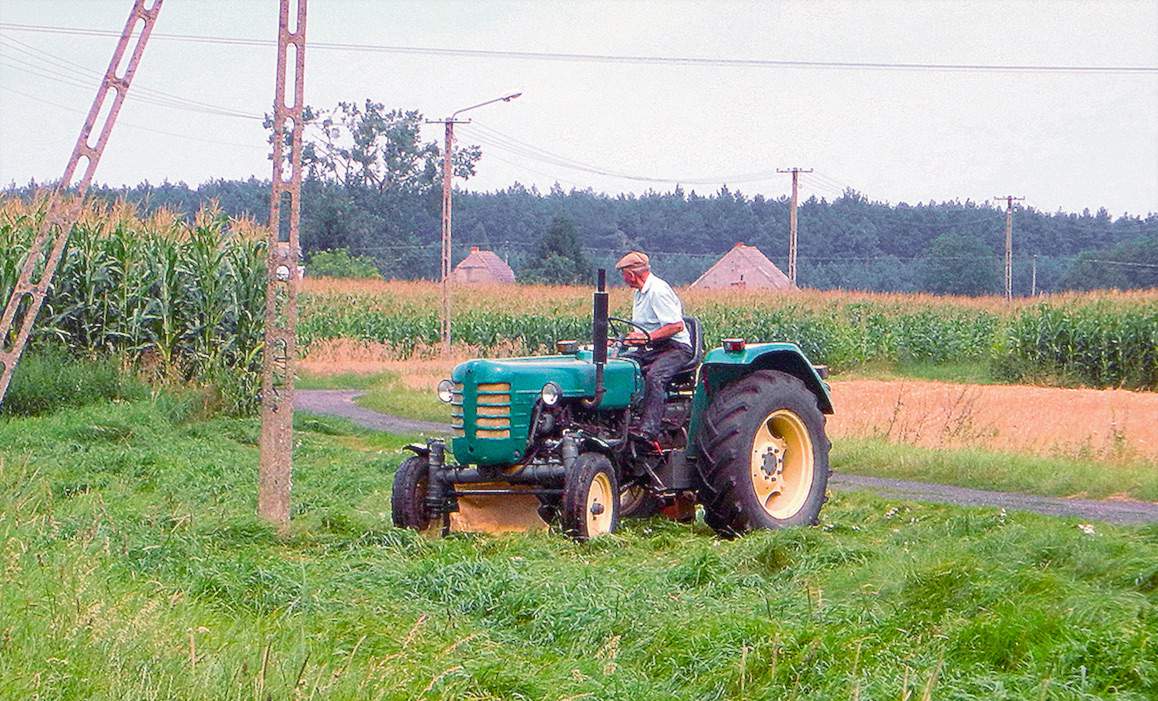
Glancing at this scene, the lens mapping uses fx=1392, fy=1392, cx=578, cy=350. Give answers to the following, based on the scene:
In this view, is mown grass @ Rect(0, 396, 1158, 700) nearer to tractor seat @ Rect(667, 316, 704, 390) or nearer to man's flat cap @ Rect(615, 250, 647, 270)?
tractor seat @ Rect(667, 316, 704, 390)

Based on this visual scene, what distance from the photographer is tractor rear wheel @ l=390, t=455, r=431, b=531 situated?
8.87m

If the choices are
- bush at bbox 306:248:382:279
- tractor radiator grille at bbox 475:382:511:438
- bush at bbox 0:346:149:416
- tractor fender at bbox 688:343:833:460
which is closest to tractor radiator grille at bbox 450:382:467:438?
tractor radiator grille at bbox 475:382:511:438

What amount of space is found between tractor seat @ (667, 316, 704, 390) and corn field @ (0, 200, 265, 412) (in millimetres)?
9014

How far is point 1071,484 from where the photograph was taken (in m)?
12.8

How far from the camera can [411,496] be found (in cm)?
888

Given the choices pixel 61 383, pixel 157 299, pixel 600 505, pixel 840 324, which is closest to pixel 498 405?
pixel 600 505

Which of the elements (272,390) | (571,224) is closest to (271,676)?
(272,390)

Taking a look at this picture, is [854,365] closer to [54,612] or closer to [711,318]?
[711,318]

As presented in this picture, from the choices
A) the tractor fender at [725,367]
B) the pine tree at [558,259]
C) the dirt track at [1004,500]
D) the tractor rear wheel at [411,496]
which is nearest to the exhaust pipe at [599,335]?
the tractor fender at [725,367]

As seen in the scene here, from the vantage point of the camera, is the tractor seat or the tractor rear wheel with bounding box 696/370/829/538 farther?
the tractor seat

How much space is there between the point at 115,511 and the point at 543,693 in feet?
16.3

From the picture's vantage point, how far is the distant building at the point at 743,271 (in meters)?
60.3

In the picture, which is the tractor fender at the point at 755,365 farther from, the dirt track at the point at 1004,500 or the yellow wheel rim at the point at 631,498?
the dirt track at the point at 1004,500

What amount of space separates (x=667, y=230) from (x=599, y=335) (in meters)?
64.7
